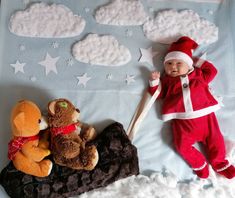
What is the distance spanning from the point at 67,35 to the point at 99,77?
0.22 m

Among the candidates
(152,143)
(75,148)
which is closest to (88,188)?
(75,148)

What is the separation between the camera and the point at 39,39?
1484 mm

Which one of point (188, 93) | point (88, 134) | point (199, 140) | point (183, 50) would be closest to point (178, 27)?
point (183, 50)

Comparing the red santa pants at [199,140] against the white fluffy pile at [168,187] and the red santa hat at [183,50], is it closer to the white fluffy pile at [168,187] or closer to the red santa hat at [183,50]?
the white fluffy pile at [168,187]

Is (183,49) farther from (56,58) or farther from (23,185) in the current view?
(23,185)

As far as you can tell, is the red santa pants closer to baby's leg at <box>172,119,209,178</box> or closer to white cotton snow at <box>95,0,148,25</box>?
baby's leg at <box>172,119,209,178</box>

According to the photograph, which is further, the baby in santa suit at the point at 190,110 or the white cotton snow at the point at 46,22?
the white cotton snow at the point at 46,22

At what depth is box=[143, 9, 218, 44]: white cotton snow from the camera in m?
1.54

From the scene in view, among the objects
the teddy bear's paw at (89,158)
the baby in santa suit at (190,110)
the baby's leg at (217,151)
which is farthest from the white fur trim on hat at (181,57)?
the teddy bear's paw at (89,158)

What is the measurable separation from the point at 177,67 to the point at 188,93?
0.11 meters

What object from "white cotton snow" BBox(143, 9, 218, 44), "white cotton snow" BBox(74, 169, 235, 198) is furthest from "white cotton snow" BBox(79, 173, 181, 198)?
"white cotton snow" BBox(143, 9, 218, 44)

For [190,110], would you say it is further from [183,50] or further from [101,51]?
[101,51]

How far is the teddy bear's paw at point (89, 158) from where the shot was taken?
4.12 ft

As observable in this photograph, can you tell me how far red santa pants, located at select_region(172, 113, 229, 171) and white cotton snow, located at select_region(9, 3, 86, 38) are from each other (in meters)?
0.58
